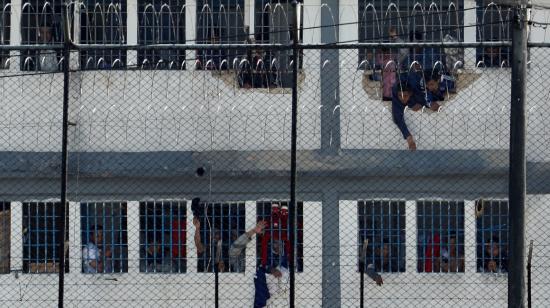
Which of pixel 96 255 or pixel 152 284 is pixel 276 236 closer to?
pixel 152 284

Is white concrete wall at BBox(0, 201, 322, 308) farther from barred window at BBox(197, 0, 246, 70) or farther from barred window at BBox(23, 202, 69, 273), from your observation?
barred window at BBox(197, 0, 246, 70)

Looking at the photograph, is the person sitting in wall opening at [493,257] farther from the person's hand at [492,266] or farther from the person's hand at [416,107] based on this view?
the person's hand at [416,107]

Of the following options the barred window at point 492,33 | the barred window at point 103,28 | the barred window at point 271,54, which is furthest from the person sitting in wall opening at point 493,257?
the barred window at point 103,28

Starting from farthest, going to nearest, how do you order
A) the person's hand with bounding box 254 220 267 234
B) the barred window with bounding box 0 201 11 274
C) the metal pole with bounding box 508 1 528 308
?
the barred window with bounding box 0 201 11 274
the person's hand with bounding box 254 220 267 234
the metal pole with bounding box 508 1 528 308

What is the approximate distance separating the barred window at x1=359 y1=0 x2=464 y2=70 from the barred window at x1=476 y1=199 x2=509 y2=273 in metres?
1.62

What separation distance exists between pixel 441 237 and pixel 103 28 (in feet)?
14.2

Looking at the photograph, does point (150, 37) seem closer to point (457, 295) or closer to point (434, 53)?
point (434, 53)

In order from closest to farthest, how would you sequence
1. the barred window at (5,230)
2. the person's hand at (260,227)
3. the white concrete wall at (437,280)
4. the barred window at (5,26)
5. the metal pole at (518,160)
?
1. the metal pole at (518,160)
2. the white concrete wall at (437,280)
3. the person's hand at (260,227)
4. the barred window at (5,230)
5. the barred window at (5,26)

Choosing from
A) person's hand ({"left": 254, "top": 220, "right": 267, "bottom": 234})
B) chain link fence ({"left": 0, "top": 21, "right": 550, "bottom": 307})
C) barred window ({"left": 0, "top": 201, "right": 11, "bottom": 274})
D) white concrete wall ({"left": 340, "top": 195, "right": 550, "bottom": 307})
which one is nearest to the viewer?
white concrete wall ({"left": 340, "top": 195, "right": 550, "bottom": 307})

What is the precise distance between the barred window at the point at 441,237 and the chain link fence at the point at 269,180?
0.02 meters

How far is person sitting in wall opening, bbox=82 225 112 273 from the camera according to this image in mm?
16188

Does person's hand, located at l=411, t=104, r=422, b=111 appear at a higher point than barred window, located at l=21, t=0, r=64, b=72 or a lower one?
lower

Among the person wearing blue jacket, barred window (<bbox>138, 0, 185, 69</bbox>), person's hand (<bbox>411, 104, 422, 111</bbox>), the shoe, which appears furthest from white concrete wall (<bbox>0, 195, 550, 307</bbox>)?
barred window (<bbox>138, 0, 185, 69</bbox>)

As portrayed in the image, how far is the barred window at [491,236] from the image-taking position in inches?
634
